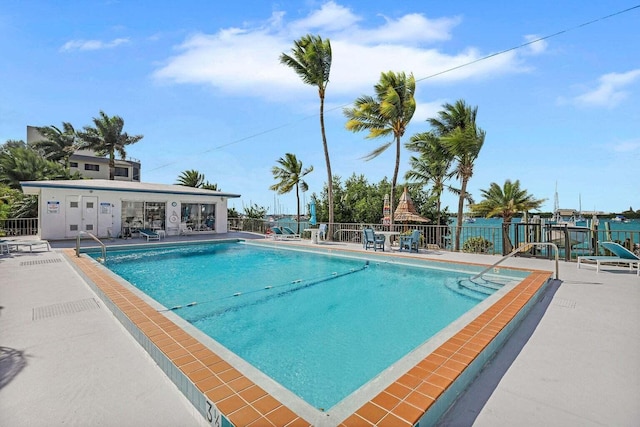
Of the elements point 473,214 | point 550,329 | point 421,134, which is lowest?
point 550,329

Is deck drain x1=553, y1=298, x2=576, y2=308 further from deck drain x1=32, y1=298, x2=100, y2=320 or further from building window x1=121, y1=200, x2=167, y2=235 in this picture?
building window x1=121, y1=200, x2=167, y2=235

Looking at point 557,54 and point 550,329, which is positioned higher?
point 557,54

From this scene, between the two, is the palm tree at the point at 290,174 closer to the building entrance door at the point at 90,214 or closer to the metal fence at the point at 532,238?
the metal fence at the point at 532,238

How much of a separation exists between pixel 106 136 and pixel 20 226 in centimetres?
1441

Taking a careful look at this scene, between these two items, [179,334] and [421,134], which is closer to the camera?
[179,334]

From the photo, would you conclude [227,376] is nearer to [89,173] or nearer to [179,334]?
[179,334]

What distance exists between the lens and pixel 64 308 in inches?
181

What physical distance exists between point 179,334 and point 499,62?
11930 millimetres

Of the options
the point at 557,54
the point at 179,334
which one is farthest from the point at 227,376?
the point at 557,54

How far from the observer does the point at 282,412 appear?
6.84 feet

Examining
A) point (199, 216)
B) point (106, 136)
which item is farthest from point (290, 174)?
point (106, 136)

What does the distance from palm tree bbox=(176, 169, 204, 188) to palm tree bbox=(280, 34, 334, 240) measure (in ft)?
61.6

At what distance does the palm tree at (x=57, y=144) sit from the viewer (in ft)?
103

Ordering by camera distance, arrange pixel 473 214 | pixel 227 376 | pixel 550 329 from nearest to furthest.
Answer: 1. pixel 227 376
2. pixel 550 329
3. pixel 473 214
